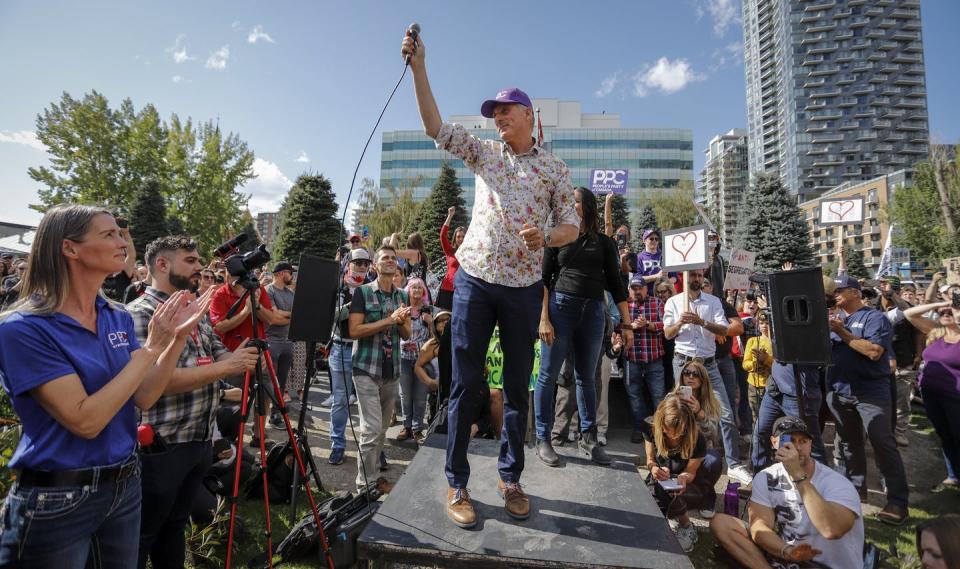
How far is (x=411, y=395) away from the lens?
Answer: 6230mm

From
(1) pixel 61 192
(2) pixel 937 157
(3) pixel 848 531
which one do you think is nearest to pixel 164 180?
(1) pixel 61 192

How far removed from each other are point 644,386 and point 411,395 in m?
3.23

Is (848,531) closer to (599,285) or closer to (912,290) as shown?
(599,285)

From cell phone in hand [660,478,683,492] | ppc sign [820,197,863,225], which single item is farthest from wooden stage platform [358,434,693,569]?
ppc sign [820,197,863,225]

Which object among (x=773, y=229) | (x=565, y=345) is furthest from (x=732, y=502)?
(x=773, y=229)

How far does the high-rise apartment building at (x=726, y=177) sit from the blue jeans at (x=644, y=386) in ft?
270

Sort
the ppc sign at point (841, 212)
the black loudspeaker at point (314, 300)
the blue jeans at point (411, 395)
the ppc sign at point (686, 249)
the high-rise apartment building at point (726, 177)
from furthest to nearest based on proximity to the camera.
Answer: the high-rise apartment building at point (726, 177) < the ppc sign at point (841, 212) < the blue jeans at point (411, 395) < the ppc sign at point (686, 249) < the black loudspeaker at point (314, 300)

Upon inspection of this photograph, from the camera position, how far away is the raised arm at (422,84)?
7.71 ft

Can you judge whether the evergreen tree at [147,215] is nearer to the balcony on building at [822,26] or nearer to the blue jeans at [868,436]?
the blue jeans at [868,436]

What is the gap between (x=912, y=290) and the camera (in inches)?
411

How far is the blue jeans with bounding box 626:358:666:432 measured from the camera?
607cm

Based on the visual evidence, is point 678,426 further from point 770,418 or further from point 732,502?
point 770,418

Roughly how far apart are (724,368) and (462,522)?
4.60 metres

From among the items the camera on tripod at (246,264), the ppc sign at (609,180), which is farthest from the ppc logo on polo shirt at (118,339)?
the ppc sign at (609,180)
